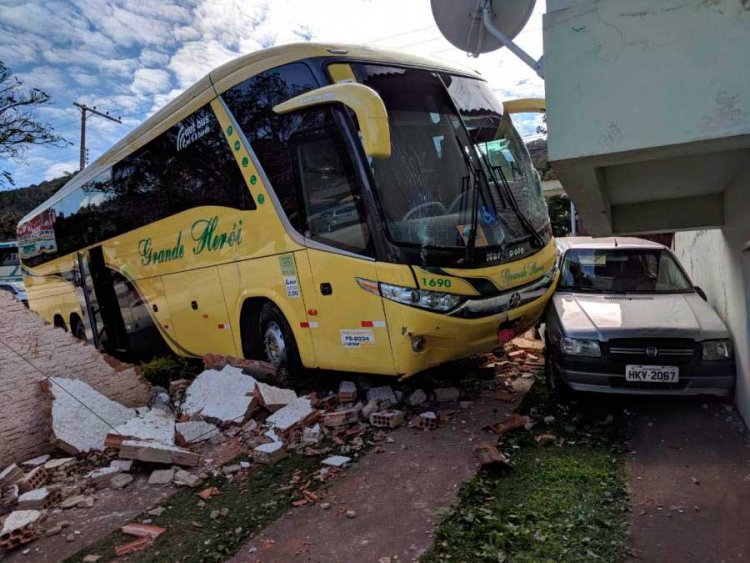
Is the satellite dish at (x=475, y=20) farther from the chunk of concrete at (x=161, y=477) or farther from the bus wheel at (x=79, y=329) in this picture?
the bus wheel at (x=79, y=329)

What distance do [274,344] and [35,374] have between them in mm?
2367

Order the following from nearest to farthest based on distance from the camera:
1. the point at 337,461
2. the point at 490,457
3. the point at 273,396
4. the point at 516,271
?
the point at 490,457 → the point at 337,461 → the point at 516,271 → the point at 273,396

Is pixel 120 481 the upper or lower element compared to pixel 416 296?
lower

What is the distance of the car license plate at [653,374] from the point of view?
185 inches

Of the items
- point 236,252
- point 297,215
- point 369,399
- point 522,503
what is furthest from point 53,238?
point 522,503

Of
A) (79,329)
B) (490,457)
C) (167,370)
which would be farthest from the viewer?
(79,329)

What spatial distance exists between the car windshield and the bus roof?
103 inches

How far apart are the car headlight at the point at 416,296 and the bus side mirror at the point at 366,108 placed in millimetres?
1153

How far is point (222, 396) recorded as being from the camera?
5668 millimetres

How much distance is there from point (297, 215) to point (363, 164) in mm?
972

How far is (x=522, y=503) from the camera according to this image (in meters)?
3.53

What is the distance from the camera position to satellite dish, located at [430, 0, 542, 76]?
5219 millimetres

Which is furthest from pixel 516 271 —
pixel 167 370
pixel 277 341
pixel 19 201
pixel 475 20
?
pixel 19 201

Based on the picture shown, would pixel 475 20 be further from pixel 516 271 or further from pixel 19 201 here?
pixel 19 201
